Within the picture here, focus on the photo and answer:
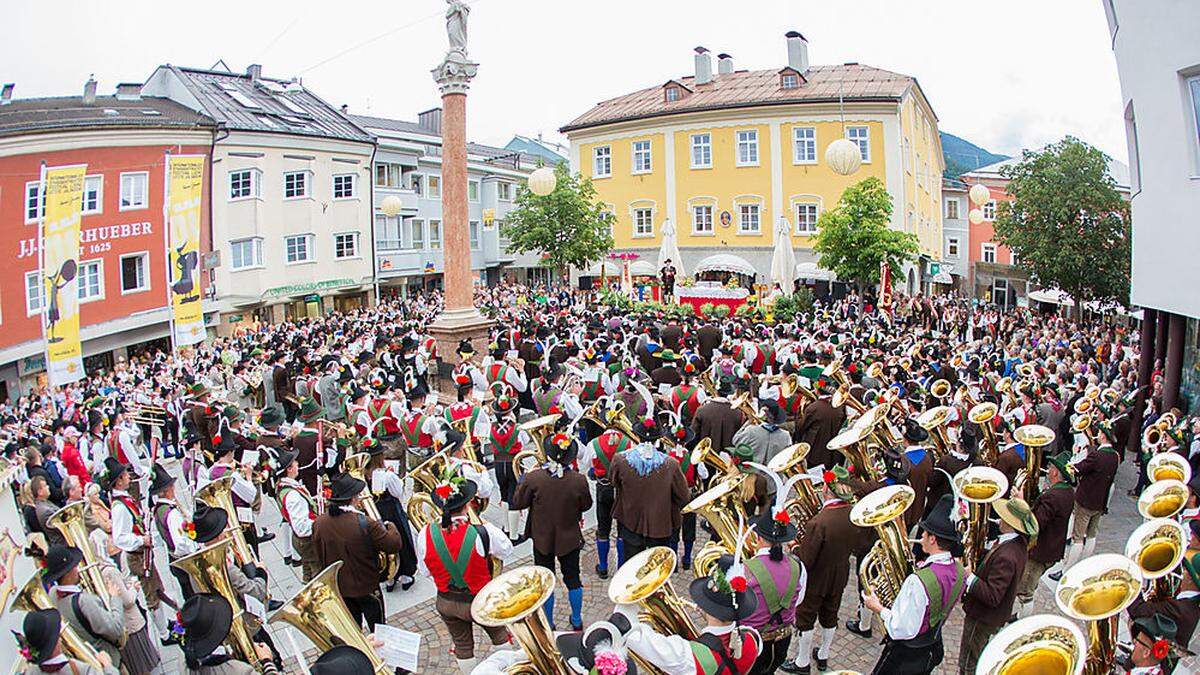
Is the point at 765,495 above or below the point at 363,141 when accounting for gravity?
below

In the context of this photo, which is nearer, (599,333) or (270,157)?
(599,333)

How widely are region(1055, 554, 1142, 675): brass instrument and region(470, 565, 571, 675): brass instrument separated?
9.22ft

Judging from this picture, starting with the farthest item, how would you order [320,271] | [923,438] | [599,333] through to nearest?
[320,271] < [599,333] < [923,438]

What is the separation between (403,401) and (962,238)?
50.7 meters

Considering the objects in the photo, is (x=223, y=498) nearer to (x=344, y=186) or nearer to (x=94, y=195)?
(x=94, y=195)

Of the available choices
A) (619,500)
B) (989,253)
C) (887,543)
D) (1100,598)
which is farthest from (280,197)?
(989,253)

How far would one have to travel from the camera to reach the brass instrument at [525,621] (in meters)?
4.21

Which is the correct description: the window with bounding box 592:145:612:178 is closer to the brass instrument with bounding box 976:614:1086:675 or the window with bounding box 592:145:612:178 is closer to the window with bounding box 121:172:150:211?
the window with bounding box 121:172:150:211

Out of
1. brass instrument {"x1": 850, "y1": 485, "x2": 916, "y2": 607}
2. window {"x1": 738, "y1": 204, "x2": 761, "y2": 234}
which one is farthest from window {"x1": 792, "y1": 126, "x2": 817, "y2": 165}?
brass instrument {"x1": 850, "y1": 485, "x2": 916, "y2": 607}

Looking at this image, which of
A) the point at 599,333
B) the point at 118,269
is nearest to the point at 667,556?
the point at 599,333

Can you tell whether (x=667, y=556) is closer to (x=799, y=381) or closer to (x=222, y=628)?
(x=222, y=628)

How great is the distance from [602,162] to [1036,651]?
39.3 metres

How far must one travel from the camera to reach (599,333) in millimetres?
17469

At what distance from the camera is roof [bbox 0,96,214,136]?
69.7 ft
